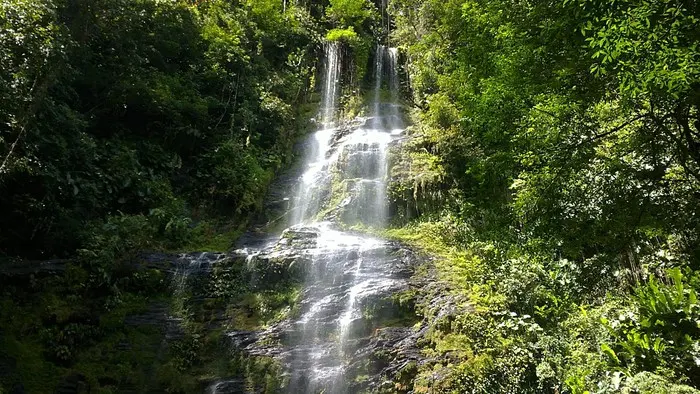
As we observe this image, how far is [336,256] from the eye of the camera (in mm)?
11234

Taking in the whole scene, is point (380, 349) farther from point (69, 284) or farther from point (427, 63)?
point (427, 63)

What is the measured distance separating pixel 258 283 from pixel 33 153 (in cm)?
558

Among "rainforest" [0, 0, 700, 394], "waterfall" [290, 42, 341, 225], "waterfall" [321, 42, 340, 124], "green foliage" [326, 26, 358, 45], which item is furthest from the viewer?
"green foliage" [326, 26, 358, 45]

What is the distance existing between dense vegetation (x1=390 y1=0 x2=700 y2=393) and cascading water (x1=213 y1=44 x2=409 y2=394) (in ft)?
4.89

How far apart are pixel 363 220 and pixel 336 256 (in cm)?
328

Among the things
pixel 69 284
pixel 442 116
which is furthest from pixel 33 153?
pixel 442 116

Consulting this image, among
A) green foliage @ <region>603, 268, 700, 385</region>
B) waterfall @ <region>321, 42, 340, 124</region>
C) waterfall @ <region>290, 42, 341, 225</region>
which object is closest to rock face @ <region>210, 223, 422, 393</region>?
waterfall @ <region>290, 42, 341, 225</region>

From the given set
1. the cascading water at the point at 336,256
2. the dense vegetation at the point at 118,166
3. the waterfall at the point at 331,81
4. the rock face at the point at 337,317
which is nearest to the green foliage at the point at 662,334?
the rock face at the point at 337,317

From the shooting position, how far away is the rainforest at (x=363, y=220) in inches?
247

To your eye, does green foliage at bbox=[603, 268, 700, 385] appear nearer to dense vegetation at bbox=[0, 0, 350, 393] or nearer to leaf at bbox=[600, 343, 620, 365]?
leaf at bbox=[600, 343, 620, 365]

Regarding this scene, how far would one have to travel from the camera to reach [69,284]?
359 inches

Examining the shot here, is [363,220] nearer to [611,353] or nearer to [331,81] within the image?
[611,353]

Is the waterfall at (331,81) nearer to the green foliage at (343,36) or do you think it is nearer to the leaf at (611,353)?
the green foliage at (343,36)

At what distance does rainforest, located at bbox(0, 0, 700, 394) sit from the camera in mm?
6277
